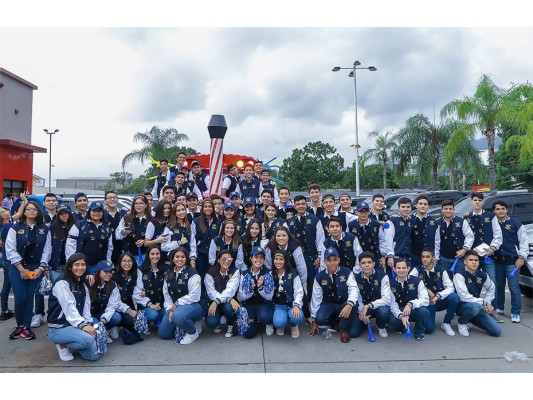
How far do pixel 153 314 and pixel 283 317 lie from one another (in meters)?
1.56

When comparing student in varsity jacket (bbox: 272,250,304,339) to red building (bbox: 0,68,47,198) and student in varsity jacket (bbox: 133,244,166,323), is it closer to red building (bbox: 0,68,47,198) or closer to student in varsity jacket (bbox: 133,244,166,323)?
student in varsity jacket (bbox: 133,244,166,323)

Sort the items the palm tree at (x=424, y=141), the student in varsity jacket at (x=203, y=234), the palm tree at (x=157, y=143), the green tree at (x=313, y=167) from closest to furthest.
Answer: the student in varsity jacket at (x=203, y=234), the palm tree at (x=424, y=141), the palm tree at (x=157, y=143), the green tree at (x=313, y=167)

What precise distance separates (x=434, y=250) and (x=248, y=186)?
3591mm

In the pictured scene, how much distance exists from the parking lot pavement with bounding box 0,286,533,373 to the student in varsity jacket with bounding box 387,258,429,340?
0.57 feet

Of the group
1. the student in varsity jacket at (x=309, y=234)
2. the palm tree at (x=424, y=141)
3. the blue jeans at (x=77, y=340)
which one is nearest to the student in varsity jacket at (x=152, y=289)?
the blue jeans at (x=77, y=340)

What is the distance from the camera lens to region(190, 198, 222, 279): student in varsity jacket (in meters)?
5.41

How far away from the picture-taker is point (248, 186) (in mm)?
7629

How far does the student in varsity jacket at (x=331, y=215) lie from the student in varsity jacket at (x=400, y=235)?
0.56 m

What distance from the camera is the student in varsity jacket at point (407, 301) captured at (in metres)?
4.59

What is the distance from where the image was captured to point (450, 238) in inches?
212

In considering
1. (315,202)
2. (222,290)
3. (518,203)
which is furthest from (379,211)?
(518,203)

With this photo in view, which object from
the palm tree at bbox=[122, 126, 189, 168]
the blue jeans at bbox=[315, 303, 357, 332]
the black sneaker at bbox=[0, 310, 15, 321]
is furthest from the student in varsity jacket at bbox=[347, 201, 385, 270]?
the palm tree at bbox=[122, 126, 189, 168]

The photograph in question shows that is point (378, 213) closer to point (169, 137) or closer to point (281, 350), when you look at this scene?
point (281, 350)

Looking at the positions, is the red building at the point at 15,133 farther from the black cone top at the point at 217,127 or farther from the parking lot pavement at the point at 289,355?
the parking lot pavement at the point at 289,355
